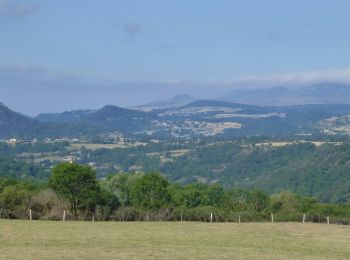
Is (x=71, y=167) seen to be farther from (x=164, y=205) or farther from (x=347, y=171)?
(x=347, y=171)

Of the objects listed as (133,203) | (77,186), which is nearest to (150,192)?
(133,203)

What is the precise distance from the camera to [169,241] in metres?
45.8

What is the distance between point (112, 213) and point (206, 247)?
30466 millimetres

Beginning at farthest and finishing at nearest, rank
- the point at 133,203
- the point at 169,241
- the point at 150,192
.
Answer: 1. the point at 150,192
2. the point at 133,203
3. the point at 169,241

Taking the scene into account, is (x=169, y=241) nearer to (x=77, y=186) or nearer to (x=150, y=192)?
(x=77, y=186)

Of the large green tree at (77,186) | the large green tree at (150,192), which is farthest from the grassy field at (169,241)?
the large green tree at (150,192)

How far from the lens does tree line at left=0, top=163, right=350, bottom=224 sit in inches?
2820

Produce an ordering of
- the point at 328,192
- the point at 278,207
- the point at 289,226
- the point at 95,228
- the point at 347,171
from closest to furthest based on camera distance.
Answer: the point at 95,228, the point at 289,226, the point at 278,207, the point at 328,192, the point at 347,171

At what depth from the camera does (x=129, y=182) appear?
9988cm

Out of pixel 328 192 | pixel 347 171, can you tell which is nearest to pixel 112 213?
pixel 328 192

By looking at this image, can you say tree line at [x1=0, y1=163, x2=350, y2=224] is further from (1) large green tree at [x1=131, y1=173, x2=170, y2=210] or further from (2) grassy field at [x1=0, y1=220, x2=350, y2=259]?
(2) grassy field at [x1=0, y1=220, x2=350, y2=259]

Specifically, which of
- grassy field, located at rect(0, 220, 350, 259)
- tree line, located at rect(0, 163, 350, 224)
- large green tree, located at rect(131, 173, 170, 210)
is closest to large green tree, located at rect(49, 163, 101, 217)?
tree line, located at rect(0, 163, 350, 224)

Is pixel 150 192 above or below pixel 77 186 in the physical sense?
below

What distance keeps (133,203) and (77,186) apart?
9975 mm
